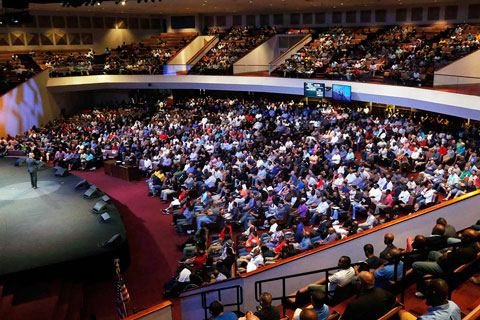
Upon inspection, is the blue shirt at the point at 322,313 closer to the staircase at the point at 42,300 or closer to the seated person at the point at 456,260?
the seated person at the point at 456,260

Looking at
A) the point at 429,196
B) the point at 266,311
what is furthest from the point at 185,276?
the point at 429,196

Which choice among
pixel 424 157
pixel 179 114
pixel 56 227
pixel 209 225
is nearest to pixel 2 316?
pixel 56 227

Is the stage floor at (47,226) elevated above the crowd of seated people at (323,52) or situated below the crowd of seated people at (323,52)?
below

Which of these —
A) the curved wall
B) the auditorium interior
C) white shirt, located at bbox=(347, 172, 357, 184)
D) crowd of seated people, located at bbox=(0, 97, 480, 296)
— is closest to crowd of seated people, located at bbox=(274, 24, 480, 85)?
the auditorium interior

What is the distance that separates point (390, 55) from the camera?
1967 cm

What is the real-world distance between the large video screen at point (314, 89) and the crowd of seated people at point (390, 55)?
55 cm

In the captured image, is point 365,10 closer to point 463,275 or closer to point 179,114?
point 179,114

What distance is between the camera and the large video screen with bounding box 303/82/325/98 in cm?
1983

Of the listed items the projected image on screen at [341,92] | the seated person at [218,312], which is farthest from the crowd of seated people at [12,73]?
the seated person at [218,312]

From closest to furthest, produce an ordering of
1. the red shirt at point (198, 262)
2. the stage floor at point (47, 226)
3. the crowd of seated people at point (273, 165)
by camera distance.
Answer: the stage floor at point (47, 226) < the red shirt at point (198, 262) < the crowd of seated people at point (273, 165)

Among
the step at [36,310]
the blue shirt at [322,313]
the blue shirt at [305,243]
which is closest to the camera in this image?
the blue shirt at [322,313]

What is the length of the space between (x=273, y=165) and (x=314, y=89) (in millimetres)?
7850

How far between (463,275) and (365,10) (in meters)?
25.5

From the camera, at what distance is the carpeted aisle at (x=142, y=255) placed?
7.77m
